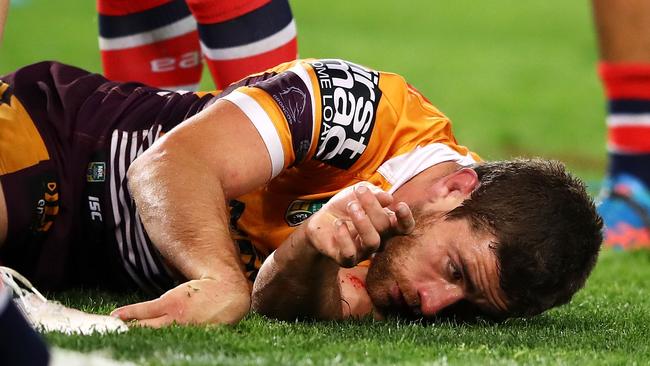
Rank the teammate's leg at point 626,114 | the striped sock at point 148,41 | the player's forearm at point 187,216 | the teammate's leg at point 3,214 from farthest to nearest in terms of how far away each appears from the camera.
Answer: the teammate's leg at point 626,114
the striped sock at point 148,41
the teammate's leg at point 3,214
the player's forearm at point 187,216

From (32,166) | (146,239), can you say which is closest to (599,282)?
(146,239)

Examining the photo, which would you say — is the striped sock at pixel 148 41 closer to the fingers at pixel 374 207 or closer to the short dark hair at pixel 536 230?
the short dark hair at pixel 536 230

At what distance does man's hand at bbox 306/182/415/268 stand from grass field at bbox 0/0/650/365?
0.15 metres

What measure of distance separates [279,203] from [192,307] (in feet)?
1.55

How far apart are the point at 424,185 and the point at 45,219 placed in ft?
2.48

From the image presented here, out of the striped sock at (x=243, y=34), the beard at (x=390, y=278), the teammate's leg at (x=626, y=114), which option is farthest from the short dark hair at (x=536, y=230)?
the teammate's leg at (x=626, y=114)

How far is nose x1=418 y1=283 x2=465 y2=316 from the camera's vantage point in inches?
85.5

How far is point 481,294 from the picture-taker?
2.21 metres

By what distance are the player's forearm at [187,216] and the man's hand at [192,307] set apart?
3 centimetres

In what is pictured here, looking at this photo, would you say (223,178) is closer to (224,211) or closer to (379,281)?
(224,211)

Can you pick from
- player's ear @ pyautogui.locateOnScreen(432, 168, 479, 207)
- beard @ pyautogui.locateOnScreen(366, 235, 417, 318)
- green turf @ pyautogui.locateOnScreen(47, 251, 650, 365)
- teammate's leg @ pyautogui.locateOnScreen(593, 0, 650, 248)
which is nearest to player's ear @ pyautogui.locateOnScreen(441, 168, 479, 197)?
player's ear @ pyautogui.locateOnScreen(432, 168, 479, 207)

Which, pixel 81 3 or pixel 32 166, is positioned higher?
pixel 32 166

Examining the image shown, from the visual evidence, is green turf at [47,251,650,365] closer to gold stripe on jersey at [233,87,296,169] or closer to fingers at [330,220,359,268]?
fingers at [330,220,359,268]

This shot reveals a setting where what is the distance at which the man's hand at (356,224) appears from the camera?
1882mm
